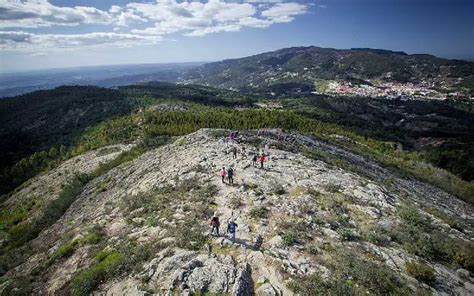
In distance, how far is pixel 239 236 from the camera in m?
19.3

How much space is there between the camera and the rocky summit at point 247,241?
606 inches

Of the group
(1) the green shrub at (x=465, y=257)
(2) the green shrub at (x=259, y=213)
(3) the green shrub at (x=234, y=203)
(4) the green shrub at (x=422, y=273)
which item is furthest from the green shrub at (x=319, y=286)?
(3) the green shrub at (x=234, y=203)

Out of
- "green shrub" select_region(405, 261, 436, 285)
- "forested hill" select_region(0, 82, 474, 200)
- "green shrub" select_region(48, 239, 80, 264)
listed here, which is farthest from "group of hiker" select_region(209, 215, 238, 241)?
"forested hill" select_region(0, 82, 474, 200)

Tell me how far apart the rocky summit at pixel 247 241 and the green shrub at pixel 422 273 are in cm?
5

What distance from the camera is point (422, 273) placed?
52.7 feet

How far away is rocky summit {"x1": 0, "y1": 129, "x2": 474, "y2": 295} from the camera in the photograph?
50.5 feet

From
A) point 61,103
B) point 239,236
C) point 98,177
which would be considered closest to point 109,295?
point 239,236

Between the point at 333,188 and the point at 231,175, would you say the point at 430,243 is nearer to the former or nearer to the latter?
the point at 333,188

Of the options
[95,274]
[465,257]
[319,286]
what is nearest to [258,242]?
[319,286]

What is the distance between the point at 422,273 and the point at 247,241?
9.74 m

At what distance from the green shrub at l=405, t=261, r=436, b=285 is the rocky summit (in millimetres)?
54

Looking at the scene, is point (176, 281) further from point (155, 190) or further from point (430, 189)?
point (430, 189)

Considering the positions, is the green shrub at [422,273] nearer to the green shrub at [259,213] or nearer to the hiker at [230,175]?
the green shrub at [259,213]

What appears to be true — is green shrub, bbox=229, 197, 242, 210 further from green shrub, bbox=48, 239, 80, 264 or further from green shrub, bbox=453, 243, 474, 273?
green shrub, bbox=453, 243, 474, 273
